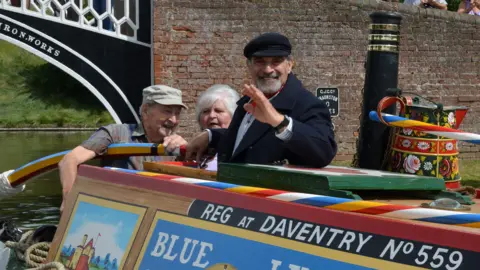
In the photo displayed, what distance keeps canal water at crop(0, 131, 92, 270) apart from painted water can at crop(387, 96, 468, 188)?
177 centimetres

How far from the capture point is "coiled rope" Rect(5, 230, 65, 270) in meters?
3.88

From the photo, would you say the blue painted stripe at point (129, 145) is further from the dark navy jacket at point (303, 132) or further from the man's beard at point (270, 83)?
the man's beard at point (270, 83)

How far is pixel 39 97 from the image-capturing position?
3002 centimetres

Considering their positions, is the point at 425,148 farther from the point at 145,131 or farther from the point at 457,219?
the point at 457,219

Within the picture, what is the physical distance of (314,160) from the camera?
124 inches

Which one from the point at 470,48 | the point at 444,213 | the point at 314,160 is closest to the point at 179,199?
the point at 314,160

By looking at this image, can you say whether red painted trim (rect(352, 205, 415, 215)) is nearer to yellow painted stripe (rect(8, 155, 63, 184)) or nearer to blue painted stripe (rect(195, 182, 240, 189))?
blue painted stripe (rect(195, 182, 240, 189))

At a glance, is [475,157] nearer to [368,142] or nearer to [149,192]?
[368,142]

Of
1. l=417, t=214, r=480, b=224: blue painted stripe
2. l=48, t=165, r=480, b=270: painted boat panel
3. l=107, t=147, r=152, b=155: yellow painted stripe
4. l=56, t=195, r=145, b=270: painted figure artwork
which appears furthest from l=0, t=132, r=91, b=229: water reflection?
l=417, t=214, r=480, b=224: blue painted stripe

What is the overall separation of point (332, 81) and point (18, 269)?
865 cm

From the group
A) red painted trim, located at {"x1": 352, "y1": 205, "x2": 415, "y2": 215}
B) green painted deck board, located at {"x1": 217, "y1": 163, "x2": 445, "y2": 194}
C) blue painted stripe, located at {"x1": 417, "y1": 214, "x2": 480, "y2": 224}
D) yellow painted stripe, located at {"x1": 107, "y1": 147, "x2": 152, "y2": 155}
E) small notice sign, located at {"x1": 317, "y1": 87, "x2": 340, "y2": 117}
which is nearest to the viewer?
blue painted stripe, located at {"x1": 417, "y1": 214, "x2": 480, "y2": 224}

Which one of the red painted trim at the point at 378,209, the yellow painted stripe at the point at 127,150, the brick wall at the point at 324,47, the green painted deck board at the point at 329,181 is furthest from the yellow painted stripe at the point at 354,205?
the brick wall at the point at 324,47

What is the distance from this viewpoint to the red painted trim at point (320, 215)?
2023mm

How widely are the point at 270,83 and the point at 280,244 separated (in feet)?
3.41
